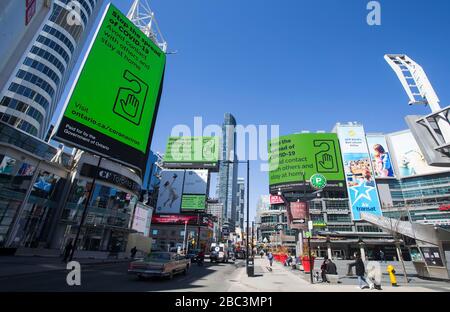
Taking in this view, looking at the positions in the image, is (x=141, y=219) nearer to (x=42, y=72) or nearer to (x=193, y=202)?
(x=42, y=72)

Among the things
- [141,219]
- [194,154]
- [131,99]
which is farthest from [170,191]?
[131,99]

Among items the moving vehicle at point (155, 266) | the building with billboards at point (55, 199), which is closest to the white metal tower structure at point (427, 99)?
the moving vehicle at point (155, 266)

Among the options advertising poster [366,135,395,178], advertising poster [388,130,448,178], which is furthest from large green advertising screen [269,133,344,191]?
advertising poster [388,130,448,178]

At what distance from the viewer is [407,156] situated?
7712 centimetres

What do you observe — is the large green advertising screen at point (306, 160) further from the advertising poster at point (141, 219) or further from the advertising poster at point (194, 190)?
the advertising poster at point (141, 219)

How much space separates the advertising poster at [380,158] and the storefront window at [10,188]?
84.4 meters

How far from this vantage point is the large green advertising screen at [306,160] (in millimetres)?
72512

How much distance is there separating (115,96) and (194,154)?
74.9 meters

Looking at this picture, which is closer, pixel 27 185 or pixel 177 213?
pixel 27 185

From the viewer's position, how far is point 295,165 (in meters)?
74.3
